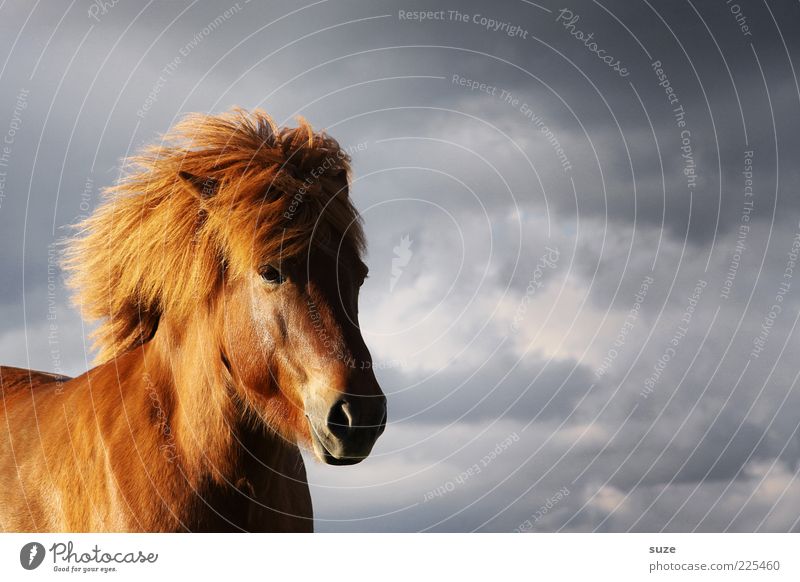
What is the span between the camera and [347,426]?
16.2 feet

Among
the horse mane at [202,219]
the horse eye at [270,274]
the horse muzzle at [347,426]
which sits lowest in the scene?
the horse muzzle at [347,426]

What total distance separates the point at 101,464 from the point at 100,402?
51 centimetres

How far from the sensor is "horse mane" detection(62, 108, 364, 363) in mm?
5516

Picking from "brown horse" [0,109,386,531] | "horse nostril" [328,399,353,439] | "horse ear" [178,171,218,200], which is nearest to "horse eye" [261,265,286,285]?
"brown horse" [0,109,386,531]

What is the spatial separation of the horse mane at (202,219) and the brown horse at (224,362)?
0.05 ft

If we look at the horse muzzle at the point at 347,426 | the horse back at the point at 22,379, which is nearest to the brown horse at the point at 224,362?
the horse muzzle at the point at 347,426

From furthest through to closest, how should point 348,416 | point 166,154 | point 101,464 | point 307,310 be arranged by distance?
point 166,154
point 101,464
point 307,310
point 348,416

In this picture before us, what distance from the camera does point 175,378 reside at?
568 cm

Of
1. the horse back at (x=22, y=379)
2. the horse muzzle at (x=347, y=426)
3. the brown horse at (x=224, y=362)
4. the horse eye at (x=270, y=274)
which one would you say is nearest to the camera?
the horse muzzle at (x=347, y=426)

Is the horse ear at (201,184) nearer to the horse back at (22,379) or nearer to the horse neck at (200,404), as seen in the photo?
the horse neck at (200,404)

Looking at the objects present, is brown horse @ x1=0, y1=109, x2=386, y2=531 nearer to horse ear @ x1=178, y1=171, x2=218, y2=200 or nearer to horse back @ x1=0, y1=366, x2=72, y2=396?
horse ear @ x1=178, y1=171, x2=218, y2=200

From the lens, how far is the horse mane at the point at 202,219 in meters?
5.52
